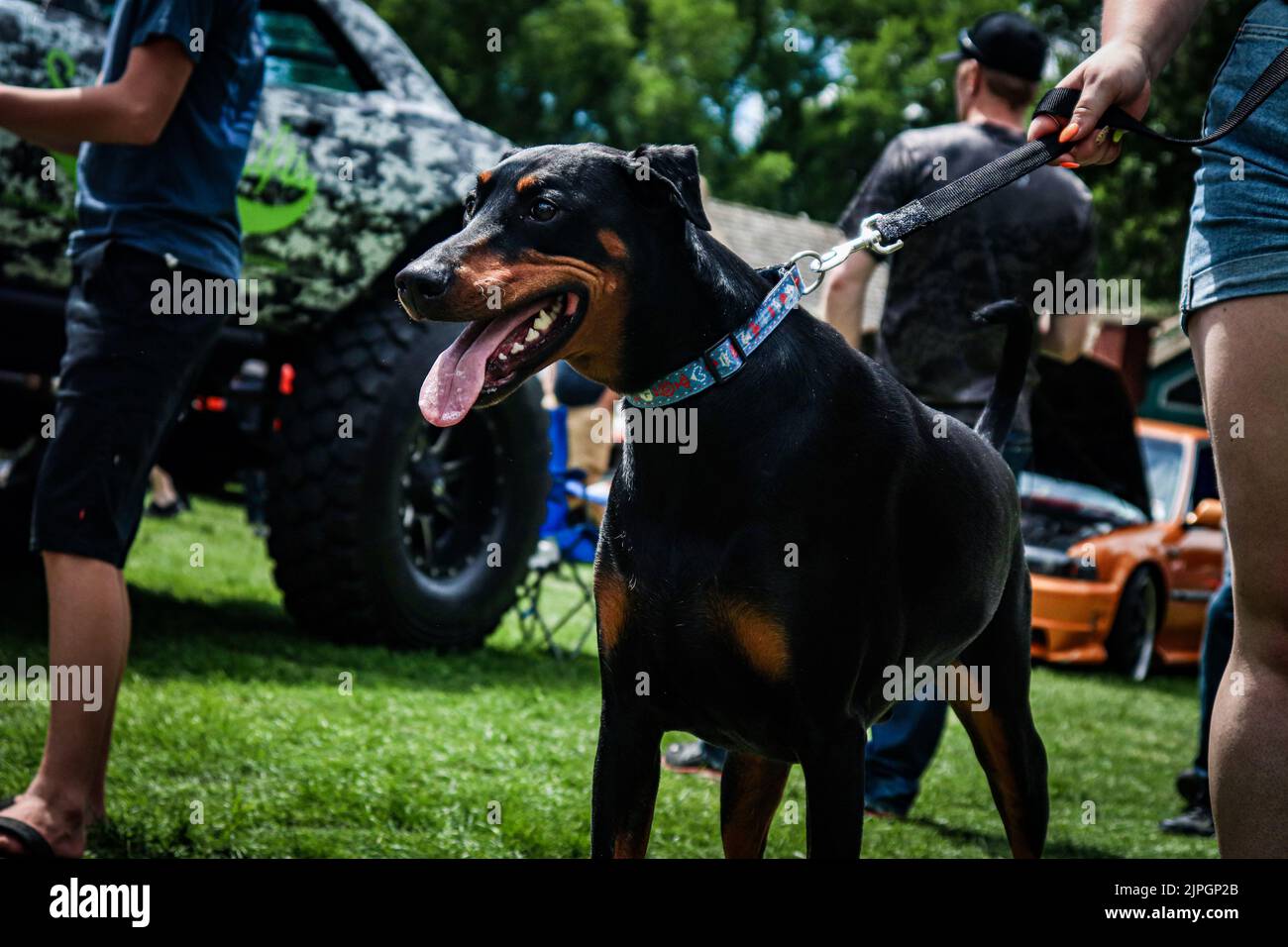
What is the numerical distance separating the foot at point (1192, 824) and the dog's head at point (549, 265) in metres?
3.41

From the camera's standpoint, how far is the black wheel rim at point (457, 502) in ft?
19.2

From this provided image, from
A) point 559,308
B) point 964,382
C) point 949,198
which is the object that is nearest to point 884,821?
point 964,382

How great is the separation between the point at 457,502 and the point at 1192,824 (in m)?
3.17

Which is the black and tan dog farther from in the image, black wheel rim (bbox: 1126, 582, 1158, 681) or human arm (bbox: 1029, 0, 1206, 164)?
black wheel rim (bbox: 1126, 582, 1158, 681)

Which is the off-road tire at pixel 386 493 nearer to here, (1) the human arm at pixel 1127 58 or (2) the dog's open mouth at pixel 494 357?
(2) the dog's open mouth at pixel 494 357

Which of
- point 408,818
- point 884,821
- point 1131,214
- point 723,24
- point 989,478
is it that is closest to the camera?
point 989,478

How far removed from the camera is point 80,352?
3326 millimetres

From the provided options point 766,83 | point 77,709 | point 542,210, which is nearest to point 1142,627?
point 77,709

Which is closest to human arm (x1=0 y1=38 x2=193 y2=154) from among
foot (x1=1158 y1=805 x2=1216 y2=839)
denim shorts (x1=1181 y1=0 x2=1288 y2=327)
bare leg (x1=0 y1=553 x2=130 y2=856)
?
bare leg (x1=0 y1=553 x2=130 y2=856)

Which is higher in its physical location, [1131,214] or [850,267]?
[1131,214]
